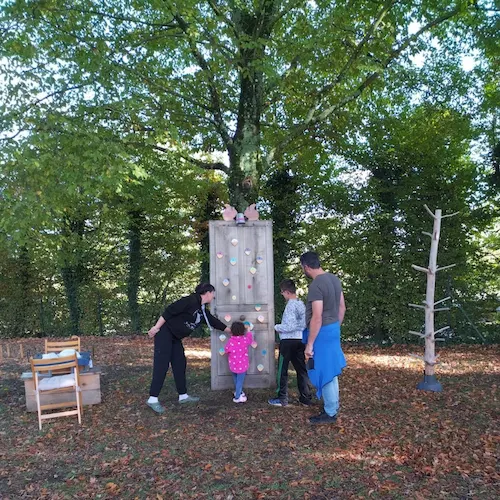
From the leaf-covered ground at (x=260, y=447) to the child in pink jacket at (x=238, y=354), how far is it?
0.20 m

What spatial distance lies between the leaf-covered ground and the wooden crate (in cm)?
20

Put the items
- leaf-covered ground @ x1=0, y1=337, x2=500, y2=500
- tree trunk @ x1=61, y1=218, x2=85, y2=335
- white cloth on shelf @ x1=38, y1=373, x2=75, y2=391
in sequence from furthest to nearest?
1. tree trunk @ x1=61, y1=218, x2=85, y2=335
2. white cloth on shelf @ x1=38, y1=373, x2=75, y2=391
3. leaf-covered ground @ x1=0, y1=337, x2=500, y2=500

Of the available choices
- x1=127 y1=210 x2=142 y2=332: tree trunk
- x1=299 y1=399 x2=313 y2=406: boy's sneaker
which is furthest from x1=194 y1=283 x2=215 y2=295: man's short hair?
x1=127 y1=210 x2=142 y2=332: tree trunk

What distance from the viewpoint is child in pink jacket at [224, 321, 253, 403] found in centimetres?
588

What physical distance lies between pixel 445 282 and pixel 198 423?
776cm

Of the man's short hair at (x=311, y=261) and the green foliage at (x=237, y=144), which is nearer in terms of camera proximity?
the man's short hair at (x=311, y=261)

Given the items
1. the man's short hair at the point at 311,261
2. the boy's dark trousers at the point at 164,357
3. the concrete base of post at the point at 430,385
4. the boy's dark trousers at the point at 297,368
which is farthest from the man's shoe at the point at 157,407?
the concrete base of post at the point at 430,385

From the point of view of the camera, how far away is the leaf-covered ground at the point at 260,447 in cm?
375

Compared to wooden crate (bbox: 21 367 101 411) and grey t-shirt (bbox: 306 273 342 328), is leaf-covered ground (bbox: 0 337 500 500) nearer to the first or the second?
wooden crate (bbox: 21 367 101 411)

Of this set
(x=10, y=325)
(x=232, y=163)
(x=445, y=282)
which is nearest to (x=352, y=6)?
(x=232, y=163)

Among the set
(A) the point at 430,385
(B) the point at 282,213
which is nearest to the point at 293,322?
(A) the point at 430,385

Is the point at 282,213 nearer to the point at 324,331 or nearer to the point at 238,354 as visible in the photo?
the point at 238,354

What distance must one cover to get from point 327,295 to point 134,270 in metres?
10.5

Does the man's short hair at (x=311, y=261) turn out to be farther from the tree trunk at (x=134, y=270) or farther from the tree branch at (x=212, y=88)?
the tree trunk at (x=134, y=270)
